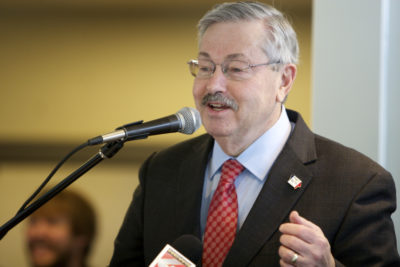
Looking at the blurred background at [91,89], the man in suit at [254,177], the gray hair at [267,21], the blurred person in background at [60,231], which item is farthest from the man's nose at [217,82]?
the blurred background at [91,89]

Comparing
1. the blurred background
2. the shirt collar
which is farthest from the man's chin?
the shirt collar

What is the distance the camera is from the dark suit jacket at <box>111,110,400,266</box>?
1.73m

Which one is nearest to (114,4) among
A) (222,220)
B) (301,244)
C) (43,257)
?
(43,257)

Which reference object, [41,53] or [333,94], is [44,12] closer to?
[41,53]

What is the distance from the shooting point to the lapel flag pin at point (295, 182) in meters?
1.84

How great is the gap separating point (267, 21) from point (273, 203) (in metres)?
0.59

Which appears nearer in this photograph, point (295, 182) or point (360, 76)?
point (295, 182)

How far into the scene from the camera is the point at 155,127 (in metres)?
1.51

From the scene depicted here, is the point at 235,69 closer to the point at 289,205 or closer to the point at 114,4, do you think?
the point at 289,205

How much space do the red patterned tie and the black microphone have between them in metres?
0.37

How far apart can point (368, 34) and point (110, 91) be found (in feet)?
9.16

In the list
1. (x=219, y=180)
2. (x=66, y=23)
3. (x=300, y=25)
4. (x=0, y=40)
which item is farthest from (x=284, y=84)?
(x=0, y=40)

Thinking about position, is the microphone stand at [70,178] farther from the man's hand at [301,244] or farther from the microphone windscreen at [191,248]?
the man's hand at [301,244]

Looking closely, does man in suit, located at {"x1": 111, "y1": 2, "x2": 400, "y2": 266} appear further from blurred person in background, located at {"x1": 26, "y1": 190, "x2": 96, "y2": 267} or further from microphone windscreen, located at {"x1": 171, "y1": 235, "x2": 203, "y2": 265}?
blurred person in background, located at {"x1": 26, "y1": 190, "x2": 96, "y2": 267}
